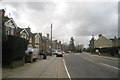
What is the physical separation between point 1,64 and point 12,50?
1804 mm

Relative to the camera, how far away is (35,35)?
44.4 meters

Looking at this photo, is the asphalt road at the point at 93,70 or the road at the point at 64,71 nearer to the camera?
the road at the point at 64,71

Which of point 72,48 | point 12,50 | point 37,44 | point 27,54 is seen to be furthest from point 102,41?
point 12,50

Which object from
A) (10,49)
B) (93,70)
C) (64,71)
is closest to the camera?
(64,71)

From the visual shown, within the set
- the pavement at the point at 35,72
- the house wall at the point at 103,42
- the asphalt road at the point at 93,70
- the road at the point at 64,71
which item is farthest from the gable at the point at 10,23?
the house wall at the point at 103,42

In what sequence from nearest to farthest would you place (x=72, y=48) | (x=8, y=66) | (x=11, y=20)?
1. (x=8, y=66)
2. (x=11, y=20)
3. (x=72, y=48)

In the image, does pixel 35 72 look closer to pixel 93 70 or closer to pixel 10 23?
pixel 93 70

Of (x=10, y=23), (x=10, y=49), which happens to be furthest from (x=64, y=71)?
(x=10, y=23)

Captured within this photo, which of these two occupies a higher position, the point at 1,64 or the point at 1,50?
the point at 1,50

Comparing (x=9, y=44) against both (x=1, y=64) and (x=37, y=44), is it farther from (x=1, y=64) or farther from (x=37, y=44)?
(x=37, y=44)

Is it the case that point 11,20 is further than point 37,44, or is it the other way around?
point 37,44

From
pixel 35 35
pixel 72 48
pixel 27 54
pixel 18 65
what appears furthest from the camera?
pixel 72 48

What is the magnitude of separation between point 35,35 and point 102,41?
3922cm

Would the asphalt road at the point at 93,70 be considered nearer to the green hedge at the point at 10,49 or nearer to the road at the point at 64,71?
the road at the point at 64,71
